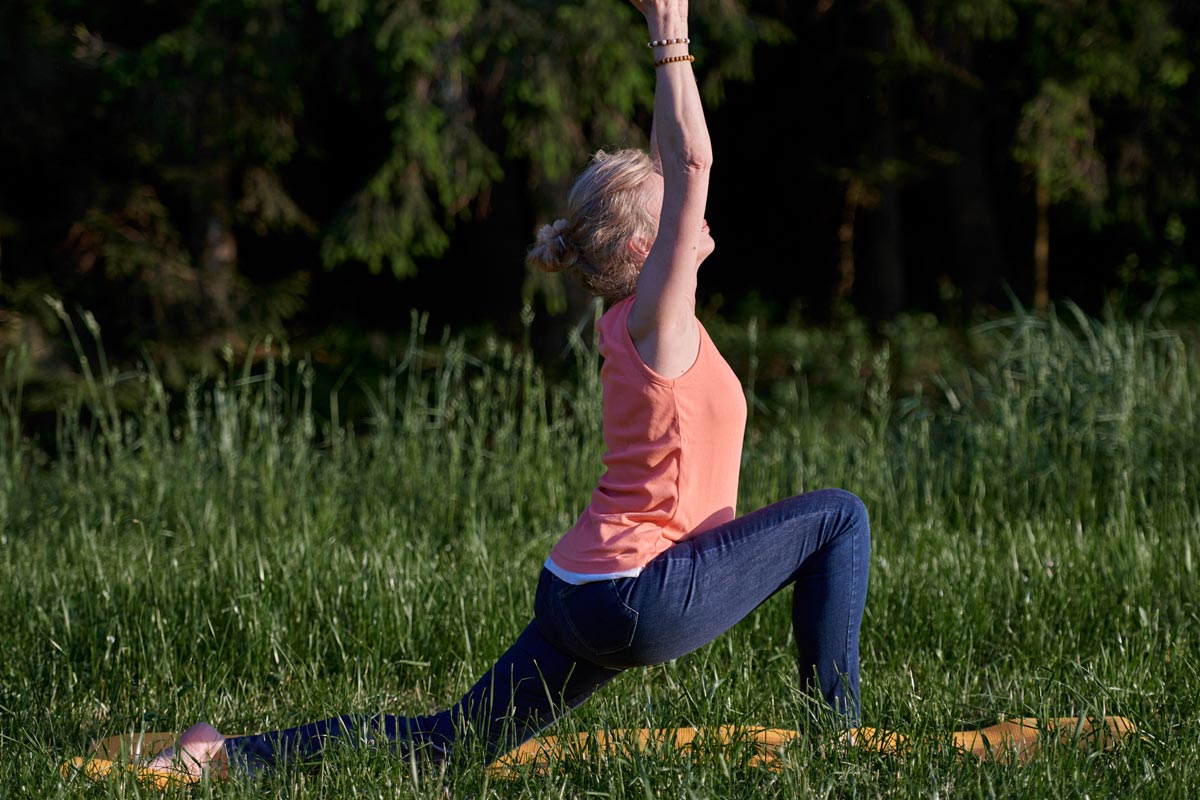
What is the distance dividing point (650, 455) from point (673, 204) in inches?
19.8

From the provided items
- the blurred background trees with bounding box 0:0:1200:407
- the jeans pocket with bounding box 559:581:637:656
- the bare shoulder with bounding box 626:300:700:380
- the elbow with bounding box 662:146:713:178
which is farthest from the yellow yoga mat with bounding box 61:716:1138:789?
the blurred background trees with bounding box 0:0:1200:407

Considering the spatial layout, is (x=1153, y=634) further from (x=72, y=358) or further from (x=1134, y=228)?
(x=1134, y=228)

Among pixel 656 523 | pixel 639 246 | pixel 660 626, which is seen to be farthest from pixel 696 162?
pixel 660 626

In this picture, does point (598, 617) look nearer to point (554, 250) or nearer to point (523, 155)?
point (554, 250)

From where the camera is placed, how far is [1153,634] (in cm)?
376

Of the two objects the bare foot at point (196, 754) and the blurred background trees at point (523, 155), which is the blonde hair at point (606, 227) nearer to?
the bare foot at point (196, 754)

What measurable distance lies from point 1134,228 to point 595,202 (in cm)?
1157

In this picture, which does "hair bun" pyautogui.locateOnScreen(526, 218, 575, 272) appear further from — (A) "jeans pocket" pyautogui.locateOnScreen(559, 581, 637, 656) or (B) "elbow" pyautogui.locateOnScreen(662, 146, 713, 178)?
(A) "jeans pocket" pyautogui.locateOnScreen(559, 581, 637, 656)

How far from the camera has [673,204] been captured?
2.50 meters

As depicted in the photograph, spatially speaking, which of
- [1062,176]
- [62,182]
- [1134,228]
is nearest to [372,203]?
[62,182]

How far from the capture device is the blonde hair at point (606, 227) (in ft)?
8.95

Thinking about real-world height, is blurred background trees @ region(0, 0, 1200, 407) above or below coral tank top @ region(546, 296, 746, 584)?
above

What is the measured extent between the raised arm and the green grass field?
2.89ft

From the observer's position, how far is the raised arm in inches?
98.3
